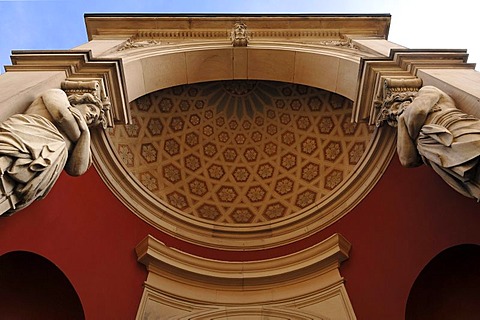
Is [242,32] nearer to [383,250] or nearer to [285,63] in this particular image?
[285,63]

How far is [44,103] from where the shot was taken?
3.00 metres

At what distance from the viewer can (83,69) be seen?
4250 millimetres

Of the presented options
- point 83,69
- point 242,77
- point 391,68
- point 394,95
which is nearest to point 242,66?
point 242,77

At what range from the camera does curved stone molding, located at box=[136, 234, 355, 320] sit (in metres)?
4.93

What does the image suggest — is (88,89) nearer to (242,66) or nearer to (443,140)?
(443,140)

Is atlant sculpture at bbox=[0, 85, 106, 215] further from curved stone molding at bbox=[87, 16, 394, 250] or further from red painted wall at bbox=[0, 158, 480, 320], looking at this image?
curved stone molding at bbox=[87, 16, 394, 250]

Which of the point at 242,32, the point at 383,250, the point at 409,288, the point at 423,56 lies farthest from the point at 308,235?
the point at 242,32

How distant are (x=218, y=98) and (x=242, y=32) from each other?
151 cm

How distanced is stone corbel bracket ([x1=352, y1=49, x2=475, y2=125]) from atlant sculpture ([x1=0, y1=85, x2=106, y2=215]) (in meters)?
3.13

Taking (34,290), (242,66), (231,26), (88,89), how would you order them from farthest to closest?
1. (231,26)
2. (242,66)
3. (34,290)
4. (88,89)

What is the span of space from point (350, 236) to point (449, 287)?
150 cm

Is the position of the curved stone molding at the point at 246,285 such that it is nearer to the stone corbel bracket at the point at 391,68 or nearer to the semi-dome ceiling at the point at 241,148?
the semi-dome ceiling at the point at 241,148

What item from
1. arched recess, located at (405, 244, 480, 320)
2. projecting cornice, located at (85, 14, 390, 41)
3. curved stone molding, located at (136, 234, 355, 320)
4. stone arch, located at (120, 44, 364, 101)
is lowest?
curved stone molding, located at (136, 234, 355, 320)

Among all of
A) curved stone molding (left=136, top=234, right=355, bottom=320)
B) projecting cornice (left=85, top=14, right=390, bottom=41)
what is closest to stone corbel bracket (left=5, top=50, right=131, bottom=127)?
curved stone molding (left=136, top=234, right=355, bottom=320)
